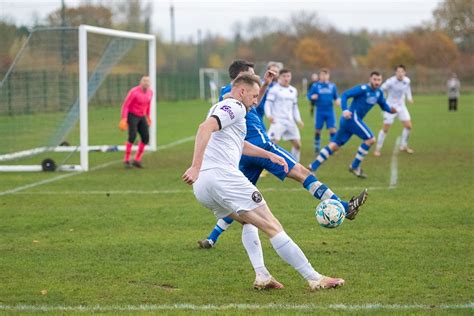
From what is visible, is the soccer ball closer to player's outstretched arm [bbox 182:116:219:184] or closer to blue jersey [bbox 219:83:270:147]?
blue jersey [bbox 219:83:270:147]

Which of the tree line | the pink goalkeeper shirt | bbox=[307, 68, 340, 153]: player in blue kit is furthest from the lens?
the tree line

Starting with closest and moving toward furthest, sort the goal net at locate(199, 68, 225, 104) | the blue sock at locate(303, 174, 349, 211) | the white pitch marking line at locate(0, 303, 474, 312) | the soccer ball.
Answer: the white pitch marking line at locate(0, 303, 474, 312)
the soccer ball
the blue sock at locate(303, 174, 349, 211)
the goal net at locate(199, 68, 225, 104)

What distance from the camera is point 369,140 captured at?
1619 cm

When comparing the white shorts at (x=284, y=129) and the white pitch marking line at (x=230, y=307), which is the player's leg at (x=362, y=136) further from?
the white pitch marking line at (x=230, y=307)

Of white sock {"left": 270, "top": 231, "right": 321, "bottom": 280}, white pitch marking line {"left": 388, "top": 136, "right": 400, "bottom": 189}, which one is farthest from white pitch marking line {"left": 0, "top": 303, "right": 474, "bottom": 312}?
white pitch marking line {"left": 388, "top": 136, "right": 400, "bottom": 189}

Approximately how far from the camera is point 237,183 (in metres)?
7.05

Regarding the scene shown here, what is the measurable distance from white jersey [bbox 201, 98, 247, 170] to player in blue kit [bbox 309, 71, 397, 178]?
8.89m

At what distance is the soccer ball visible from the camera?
7.89 metres

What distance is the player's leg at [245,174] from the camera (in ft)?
29.4

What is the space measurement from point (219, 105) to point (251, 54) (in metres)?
87.8

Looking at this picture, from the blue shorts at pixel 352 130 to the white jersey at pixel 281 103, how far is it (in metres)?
1.78

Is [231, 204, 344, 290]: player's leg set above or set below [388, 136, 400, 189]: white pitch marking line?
above

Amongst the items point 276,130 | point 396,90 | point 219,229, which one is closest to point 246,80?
point 219,229

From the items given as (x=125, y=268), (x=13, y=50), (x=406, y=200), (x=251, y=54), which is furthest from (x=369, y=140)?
(x=251, y=54)
